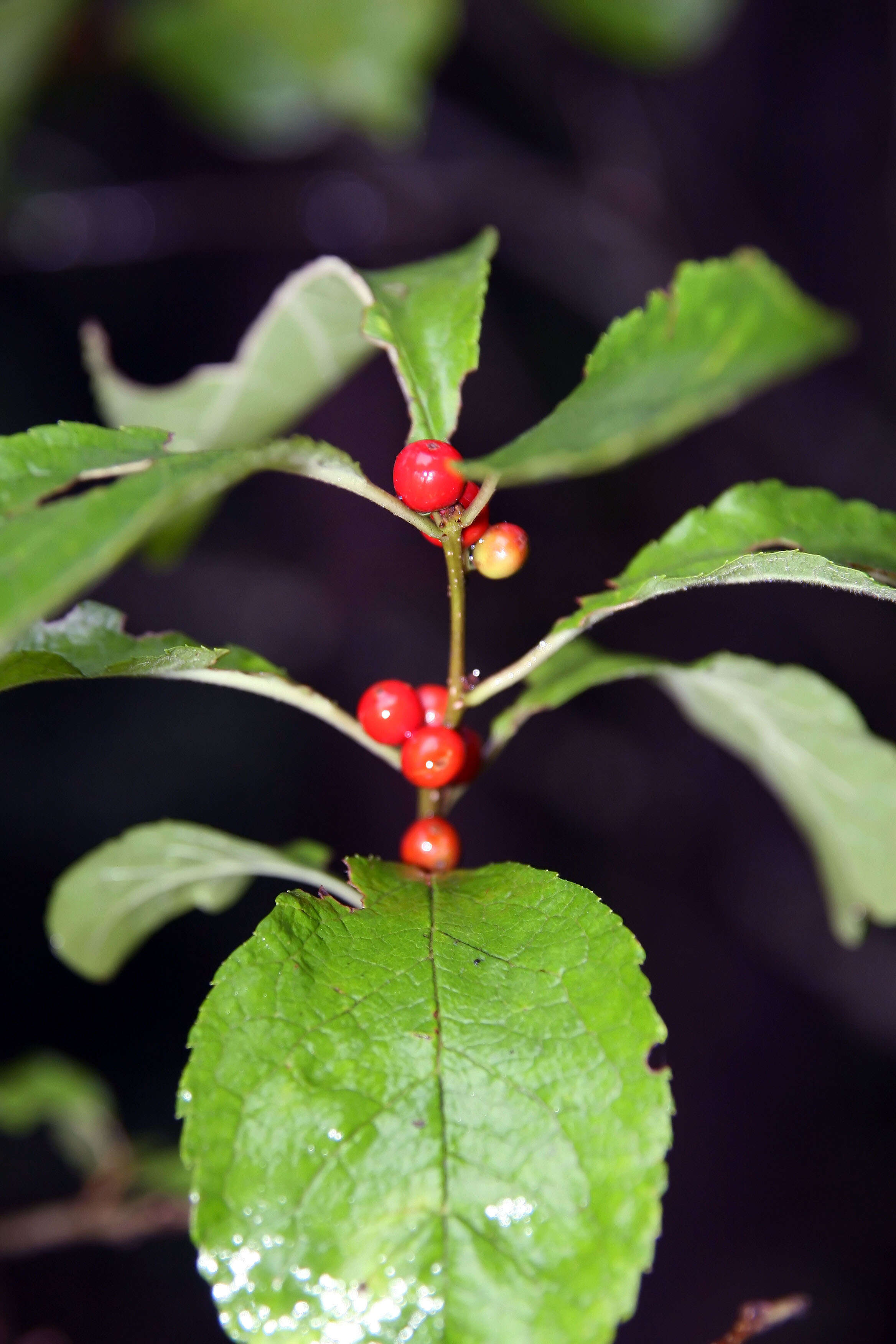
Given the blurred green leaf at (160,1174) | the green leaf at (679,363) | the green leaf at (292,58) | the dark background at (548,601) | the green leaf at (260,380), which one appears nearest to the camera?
the green leaf at (679,363)

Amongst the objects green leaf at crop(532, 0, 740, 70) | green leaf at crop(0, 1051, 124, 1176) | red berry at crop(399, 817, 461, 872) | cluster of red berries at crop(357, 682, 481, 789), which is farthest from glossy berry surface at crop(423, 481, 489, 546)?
green leaf at crop(532, 0, 740, 70)

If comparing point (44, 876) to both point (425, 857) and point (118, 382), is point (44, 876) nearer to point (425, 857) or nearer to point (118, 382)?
point (118, 382)

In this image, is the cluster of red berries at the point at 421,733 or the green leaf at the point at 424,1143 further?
the cluster of red berries at the point at 421,733

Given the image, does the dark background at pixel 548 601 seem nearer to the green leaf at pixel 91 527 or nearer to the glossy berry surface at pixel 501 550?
the glossy berry surface at pixel 501 550

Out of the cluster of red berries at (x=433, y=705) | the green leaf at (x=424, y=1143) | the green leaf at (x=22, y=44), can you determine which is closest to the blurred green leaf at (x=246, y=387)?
the cluster of red berries at (x=433, y=705)

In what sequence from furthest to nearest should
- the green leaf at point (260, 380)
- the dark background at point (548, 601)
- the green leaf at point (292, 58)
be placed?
the dark background at point (548, 601)
the green leaf at point (292, 58)
the green leaf at point (260, 380)

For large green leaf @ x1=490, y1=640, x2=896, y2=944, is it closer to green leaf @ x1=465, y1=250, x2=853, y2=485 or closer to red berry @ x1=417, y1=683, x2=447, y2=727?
red berry @ x1=417, y1=683, x2=447, y2=727

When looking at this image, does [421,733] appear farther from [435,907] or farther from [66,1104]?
[66,1104]
